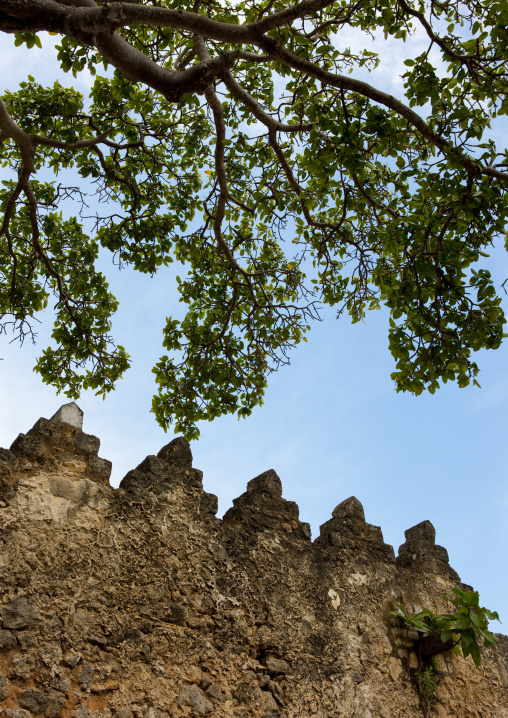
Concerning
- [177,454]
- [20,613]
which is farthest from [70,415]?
[20,613]

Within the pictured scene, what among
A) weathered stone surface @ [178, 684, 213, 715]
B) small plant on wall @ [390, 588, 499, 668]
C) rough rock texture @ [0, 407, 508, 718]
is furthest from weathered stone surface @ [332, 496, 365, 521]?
weathered stone surface @ [178, 684, 213, 715]

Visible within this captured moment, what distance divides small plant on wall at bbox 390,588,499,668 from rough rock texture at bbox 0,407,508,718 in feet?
0.48

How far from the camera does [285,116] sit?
6055mm

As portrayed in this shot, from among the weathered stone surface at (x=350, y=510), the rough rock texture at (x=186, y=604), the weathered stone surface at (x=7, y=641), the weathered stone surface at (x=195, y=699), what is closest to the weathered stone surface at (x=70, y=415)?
the rough rock texture at (x=186, y=604)

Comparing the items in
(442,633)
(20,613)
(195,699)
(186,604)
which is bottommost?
(195,699)

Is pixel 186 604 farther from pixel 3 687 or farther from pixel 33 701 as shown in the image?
pixel 3 687

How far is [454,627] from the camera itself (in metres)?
5.32

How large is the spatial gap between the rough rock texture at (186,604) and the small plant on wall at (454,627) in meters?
0.15

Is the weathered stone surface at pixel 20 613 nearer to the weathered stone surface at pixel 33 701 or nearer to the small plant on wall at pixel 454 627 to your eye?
the weathered stone surface at pixel 33 701

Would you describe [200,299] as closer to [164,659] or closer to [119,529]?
[119,529]

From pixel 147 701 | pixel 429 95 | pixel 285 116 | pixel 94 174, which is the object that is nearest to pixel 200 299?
pixel 94 174

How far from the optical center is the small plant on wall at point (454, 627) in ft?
17.1

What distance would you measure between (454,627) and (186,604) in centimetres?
235

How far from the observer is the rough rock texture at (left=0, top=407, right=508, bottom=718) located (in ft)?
12.7
